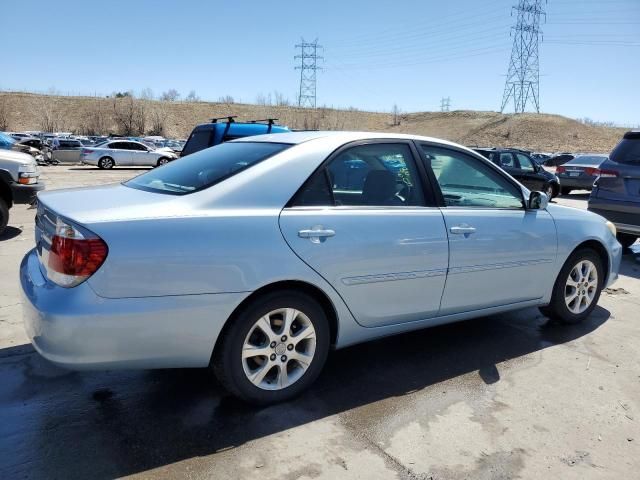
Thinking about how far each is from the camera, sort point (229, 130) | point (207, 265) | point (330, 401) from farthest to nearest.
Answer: point (229, 130)
point (330, 401)
point (207, 265)

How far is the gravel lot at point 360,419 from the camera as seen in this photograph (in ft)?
8.58

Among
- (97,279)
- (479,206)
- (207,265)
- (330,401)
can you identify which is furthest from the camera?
(479,206)

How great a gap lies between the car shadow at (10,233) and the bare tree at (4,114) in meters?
73.6

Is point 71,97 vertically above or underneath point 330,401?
above

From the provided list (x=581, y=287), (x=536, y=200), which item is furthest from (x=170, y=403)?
(x=581, y=287)

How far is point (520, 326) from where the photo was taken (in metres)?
4.77

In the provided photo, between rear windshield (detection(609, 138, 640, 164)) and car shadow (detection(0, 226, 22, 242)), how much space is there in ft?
29.1

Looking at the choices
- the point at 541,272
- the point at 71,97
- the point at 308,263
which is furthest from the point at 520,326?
the point at 71,97

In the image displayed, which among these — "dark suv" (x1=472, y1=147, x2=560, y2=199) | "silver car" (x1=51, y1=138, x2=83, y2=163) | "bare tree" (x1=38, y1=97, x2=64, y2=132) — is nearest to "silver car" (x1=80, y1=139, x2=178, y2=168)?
"silver car" (x1=51, y1=138, x2=83, y2=163)

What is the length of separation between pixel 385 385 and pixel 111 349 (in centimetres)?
177

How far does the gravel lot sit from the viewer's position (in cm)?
262

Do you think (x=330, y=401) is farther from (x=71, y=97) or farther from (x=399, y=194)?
(x=71, y=97)

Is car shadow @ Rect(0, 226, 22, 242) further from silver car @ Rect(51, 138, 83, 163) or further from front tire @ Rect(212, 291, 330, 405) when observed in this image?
silver car @ Rect(51, 138, 83, 163)

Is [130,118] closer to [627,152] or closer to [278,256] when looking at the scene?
[627,152]
